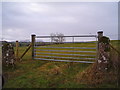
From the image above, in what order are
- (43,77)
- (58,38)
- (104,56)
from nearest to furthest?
1. (104,56)
2. (43,77)
3. (58,38)

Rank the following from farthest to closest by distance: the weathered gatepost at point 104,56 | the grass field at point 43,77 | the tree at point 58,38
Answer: the tree at point 58,38 → the weathered gatepost at point 104,56 → the grass field at point 43,77

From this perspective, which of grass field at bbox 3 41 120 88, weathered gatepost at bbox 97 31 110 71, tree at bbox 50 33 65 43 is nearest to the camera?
grass field at bbox 3 41 120 88

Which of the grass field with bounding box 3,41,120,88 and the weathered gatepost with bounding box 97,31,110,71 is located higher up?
the weathered gatepost with bounding box 97,31,110,71

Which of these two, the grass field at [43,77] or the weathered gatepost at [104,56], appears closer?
the grass field at [43,77]

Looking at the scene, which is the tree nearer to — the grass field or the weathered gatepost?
the grass field

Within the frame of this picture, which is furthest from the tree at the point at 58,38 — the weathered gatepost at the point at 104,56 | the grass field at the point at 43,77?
Result: the weathered gatepost at the point at 104,56

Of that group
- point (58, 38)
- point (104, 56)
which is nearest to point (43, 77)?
point (104, 56)

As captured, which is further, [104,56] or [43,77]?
[43,77]

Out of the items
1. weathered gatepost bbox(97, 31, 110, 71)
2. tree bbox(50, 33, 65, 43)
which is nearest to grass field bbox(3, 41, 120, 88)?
weathered gatepost bbox(97, 31, 110, 71)


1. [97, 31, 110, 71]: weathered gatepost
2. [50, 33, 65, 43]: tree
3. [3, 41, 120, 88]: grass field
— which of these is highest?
[50, 33, 65, 43]: tree

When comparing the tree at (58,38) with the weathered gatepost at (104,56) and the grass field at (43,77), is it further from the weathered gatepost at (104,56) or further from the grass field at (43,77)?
the weathered gatepost at (104,56)

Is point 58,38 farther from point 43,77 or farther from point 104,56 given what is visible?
point 104,56

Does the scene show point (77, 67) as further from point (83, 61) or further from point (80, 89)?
point (80, 89)

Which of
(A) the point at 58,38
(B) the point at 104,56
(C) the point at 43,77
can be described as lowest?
(C) the point at 43,77
